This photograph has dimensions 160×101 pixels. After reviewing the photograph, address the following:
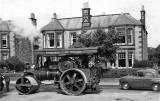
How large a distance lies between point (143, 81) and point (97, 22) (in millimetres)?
21376

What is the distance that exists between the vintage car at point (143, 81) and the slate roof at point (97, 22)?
57.5 ft

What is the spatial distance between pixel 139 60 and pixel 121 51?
2.34 meters

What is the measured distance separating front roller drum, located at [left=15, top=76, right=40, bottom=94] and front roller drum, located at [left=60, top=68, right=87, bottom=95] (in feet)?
5.07

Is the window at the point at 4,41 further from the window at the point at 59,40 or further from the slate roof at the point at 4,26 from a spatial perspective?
the window at the point at 59,40

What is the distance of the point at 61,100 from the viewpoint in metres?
14.7

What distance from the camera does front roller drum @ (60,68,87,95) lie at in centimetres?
1631

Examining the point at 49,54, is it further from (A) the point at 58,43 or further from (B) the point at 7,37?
(B) the point at 7,37

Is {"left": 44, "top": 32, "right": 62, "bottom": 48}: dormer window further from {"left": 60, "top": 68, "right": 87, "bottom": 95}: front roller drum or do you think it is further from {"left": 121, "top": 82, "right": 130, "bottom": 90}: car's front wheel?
{"left": 60, "top": 68, "right": 87, "bottom": 95}: front roller drum

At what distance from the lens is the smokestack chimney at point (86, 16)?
136ft

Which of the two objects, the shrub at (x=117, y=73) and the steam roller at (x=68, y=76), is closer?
the steam roller at (x=68, y=76)

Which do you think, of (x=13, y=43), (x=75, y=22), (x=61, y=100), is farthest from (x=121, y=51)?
(x=61, y=100)

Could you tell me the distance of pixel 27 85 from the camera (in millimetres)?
17062

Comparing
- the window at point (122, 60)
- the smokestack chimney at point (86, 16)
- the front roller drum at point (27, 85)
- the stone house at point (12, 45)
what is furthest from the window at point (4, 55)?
the front roller drum at point (27, 85)

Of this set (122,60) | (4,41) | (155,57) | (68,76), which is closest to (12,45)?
(4,41)
